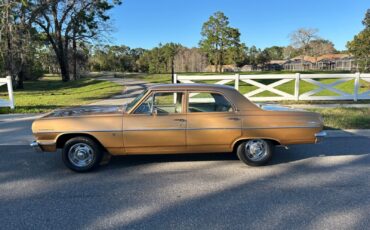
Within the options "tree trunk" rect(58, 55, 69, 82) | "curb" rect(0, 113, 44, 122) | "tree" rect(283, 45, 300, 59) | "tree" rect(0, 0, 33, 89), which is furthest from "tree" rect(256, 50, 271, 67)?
"curb" rect(0, 113, 44, 122)

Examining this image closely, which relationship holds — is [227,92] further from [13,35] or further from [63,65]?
[63,65]

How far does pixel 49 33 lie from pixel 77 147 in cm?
3408

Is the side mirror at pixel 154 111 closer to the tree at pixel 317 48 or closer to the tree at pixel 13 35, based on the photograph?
the tree at pixel 13 35

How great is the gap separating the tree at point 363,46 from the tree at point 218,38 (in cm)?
2849

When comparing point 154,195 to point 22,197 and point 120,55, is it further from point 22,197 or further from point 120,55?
point 120,55

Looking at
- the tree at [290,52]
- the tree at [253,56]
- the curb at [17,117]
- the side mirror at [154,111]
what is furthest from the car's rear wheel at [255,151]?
the tree at [290,52]

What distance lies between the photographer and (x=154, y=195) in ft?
12.8

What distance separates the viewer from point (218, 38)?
6116 centimetres

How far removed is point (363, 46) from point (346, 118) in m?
30.3

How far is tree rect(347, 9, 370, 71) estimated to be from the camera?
3222 cm

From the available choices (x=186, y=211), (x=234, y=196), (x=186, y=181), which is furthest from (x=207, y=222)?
(x=186, y=181)

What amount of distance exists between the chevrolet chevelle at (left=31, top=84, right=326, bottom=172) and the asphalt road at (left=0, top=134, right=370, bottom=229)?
0.35 m

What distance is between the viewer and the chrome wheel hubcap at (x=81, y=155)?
187 inches

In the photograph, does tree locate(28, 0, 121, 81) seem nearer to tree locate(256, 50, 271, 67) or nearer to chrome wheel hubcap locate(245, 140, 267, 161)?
chrome wheel hubcap locate(245, 140, 267, 161)
